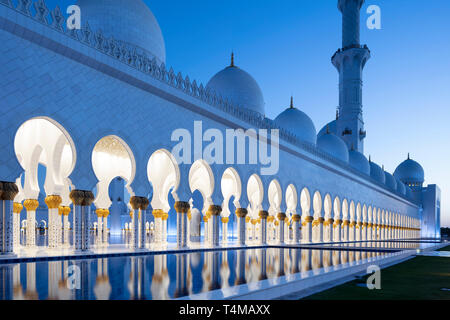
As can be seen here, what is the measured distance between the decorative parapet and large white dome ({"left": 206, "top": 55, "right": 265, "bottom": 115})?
1.69ft

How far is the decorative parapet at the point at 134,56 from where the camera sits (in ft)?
22.5

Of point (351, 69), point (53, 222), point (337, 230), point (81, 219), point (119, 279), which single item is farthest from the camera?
point (351, 69)

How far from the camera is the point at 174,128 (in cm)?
967

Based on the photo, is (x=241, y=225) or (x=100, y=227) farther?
(x=241, y=225)

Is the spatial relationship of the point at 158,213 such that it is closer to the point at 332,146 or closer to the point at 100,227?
the point at 100,227

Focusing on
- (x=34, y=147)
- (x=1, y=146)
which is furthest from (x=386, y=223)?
(x=1, y=146)

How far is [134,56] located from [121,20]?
1.57 metres

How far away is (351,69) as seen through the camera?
80.4 feet

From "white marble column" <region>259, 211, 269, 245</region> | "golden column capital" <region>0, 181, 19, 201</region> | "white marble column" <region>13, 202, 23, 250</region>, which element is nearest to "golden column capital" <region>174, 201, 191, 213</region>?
"white marble column" <region>13, 202, 23, 250</region>

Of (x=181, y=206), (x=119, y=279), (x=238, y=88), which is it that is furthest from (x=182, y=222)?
(x=238, y=88)

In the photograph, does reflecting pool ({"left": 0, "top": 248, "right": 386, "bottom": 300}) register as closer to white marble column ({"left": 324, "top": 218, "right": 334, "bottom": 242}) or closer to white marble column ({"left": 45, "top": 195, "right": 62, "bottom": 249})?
white marble column ({"left": 45, "top": 195, "right": 62, "bottom": 249})

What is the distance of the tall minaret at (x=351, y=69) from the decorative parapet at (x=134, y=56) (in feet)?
37.4
